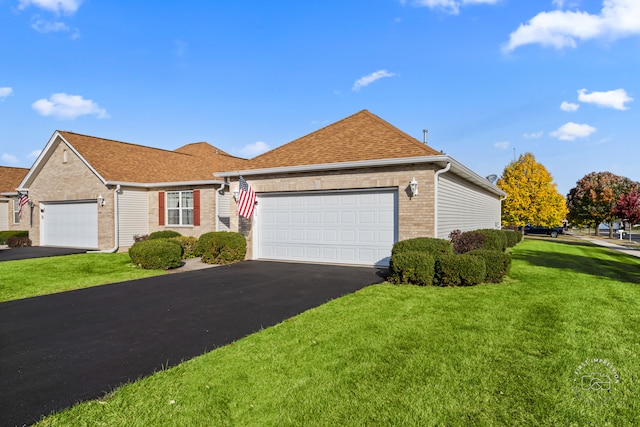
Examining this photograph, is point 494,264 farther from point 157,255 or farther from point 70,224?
point 70,224

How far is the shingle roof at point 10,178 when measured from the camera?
25.3 m

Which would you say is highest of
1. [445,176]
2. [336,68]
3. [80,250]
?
[336,68]

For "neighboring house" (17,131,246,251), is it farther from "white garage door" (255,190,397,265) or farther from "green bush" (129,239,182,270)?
"green bush" (129,239,182,270)

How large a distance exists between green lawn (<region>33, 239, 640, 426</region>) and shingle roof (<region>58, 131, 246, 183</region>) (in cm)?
1442

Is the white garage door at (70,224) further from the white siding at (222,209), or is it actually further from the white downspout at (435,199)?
the white downspout at (435,199)

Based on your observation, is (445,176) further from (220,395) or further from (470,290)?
(220,395)

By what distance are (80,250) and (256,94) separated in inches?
481

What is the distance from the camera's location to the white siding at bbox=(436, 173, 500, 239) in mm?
11606

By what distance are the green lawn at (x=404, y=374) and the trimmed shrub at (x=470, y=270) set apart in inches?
83.8

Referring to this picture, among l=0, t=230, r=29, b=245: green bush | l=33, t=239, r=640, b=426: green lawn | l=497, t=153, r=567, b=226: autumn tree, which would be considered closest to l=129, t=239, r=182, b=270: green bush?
l=33, t=239, r=640, b=426: green lawn

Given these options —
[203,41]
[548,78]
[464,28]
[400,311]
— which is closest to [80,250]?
[203,41]

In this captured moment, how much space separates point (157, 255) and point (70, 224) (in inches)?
446

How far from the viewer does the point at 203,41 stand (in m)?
15.2

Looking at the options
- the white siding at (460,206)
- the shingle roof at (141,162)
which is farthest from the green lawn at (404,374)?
the shingle roof at (141,162)
